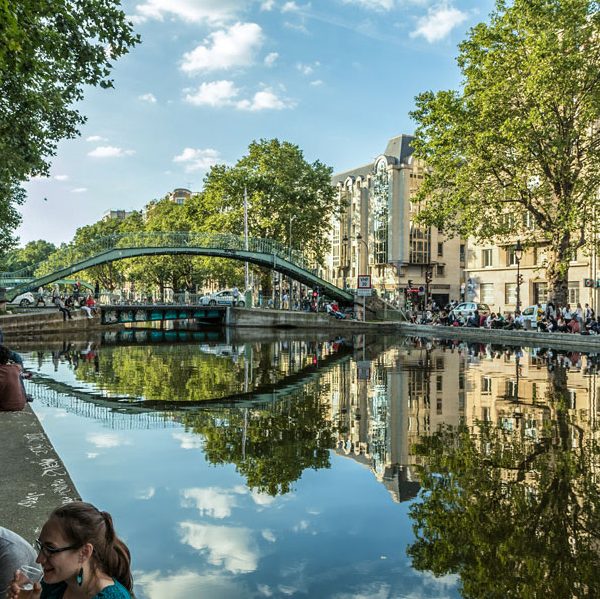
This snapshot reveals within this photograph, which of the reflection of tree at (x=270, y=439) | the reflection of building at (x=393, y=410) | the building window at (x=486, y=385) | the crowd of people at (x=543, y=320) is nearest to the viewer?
the reflection of tree at (x=270, y=439)

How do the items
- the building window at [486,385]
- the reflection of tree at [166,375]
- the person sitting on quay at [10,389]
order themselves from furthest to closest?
the reflection of tree at [166,375]
the building window at [486,385]
the person sitting on quay at [10,389]

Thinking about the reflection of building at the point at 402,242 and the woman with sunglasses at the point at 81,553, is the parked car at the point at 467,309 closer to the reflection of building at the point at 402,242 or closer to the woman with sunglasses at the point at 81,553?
the reflection of building at the point at 402,242

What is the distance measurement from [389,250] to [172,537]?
66.6 meters

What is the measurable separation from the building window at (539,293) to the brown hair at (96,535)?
51.8 metres

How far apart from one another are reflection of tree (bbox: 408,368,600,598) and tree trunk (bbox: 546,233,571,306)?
24.8 m

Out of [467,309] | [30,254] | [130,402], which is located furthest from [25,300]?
[30,254]

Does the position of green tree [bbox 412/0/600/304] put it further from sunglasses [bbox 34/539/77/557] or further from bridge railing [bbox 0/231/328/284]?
sunglasses [bbox 34/539/77/557]

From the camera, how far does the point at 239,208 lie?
177 feet

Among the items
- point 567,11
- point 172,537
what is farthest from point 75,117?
point 567,11

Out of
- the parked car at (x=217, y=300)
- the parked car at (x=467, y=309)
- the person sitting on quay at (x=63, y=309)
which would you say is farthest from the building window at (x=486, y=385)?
the parked car at (x=217, y=300)

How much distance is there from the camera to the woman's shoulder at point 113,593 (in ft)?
7.15

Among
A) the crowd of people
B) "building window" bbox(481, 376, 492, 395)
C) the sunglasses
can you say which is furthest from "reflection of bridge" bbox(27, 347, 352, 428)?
the crowd of people

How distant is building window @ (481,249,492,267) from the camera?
2207 inches

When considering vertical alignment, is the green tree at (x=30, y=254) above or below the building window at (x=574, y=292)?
above
